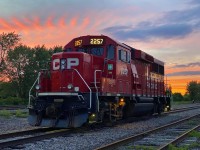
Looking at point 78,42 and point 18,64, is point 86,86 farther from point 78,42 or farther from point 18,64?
point 18,64

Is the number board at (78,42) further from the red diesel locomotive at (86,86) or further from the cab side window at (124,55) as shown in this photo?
the cab side window at (124,55)

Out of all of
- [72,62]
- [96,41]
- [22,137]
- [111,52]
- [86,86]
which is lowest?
[22,137]

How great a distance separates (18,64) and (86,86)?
2105 inches

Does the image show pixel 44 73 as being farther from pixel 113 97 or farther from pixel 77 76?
pixel 113 97

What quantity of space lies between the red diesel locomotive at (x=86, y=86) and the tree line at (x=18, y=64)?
1826 inches

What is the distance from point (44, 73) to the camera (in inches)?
555

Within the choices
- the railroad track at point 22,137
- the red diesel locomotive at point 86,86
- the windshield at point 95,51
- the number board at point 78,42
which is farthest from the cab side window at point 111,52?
the railroad track at point 22,137

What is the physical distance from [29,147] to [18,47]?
59599mm

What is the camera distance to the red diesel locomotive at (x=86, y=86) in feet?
41.2

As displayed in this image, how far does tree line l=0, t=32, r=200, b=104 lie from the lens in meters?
62.1

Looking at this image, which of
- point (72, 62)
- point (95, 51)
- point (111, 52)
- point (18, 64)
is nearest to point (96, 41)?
point (95, 51)

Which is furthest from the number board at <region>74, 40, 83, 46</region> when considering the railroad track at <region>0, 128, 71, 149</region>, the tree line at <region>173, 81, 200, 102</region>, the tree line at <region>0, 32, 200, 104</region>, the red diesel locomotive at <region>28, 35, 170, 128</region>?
the tree line at <region>173, 81, 200, 102</region>

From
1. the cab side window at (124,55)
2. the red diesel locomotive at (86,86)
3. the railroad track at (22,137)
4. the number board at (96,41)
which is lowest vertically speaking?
the railroad track at (22,137)

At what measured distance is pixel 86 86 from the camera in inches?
520
